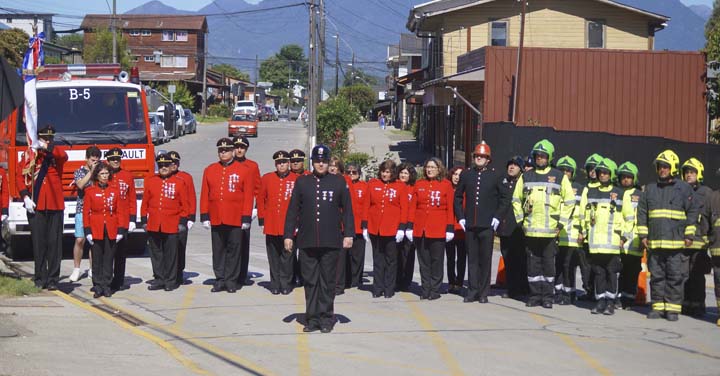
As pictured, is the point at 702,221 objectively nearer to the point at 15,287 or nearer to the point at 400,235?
the point at 400,235

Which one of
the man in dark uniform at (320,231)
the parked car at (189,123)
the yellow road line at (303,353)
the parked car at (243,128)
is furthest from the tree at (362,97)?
the yellow road line at (303,353)

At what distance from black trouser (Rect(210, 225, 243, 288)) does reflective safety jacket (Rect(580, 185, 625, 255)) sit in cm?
453

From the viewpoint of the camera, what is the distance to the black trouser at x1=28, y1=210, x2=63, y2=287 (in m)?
12.9

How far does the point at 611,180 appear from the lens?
1252 centimetres

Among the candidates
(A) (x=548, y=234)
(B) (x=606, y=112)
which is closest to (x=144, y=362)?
(A) (x=548, y=234)

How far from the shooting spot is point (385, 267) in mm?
13359

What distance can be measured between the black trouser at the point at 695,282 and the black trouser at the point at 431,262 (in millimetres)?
3082

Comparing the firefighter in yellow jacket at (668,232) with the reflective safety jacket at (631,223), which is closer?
the firefighter in yellow jacket at (668,232)

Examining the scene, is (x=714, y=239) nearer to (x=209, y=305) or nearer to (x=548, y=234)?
(x=548, y=234)

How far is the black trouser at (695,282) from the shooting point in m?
12.2

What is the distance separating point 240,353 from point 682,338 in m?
4.83

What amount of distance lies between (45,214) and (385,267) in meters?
4.50

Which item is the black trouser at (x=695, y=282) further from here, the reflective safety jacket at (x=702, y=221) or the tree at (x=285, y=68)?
the tree at (x=285, y=68)

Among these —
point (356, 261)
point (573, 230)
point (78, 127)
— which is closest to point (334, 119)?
point (78, 127)
